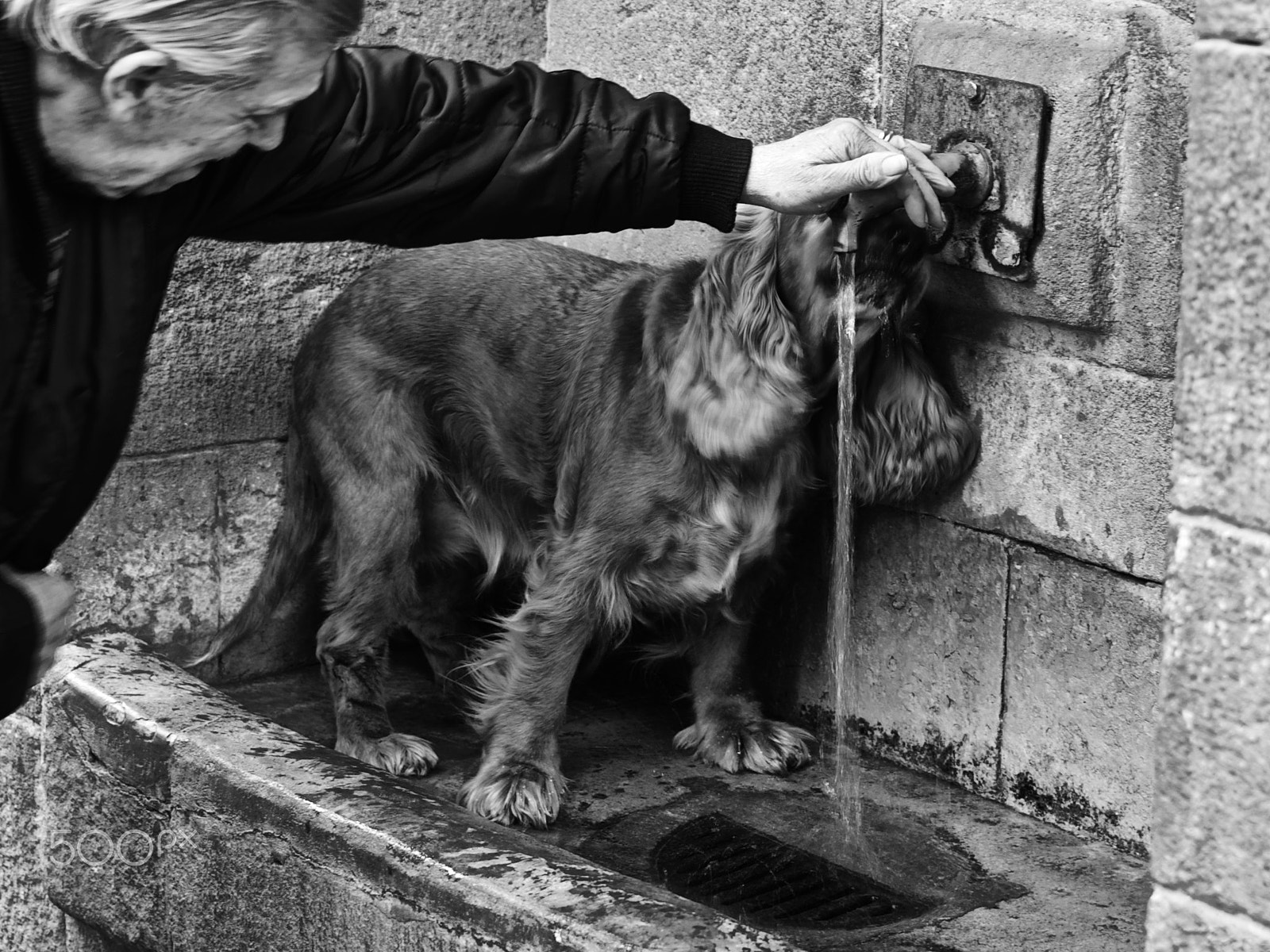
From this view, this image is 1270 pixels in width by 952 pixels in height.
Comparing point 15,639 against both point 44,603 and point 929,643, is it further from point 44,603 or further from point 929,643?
point 929,643

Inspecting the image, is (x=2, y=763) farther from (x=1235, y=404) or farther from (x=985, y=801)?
(x=1235, y=404)

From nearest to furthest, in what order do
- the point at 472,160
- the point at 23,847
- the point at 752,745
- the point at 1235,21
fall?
the point at 1235,21 → the point at 472,160 → the point at 752,745 → the point at 23,847

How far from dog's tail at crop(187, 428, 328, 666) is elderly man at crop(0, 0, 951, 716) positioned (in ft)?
4.78

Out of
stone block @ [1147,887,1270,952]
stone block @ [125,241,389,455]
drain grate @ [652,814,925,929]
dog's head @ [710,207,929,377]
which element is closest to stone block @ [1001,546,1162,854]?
drain grate @ [652,814,925,929]

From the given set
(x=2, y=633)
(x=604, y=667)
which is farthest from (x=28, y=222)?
(x=604, y=667)

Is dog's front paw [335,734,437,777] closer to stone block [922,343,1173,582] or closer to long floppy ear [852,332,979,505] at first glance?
long floppy ear [852,332,979,505]

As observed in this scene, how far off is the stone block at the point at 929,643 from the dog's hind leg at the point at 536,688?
70 centimetres

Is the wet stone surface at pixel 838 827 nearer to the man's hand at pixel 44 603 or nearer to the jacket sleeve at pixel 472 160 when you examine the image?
the jacket sleeve at pixel 472 160

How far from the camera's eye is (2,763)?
185 inches

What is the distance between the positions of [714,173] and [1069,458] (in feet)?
3.35

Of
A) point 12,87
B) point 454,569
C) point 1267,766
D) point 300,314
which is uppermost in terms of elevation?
point 12,87

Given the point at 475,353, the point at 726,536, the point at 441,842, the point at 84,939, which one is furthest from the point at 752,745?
the point at 84,939

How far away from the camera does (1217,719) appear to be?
7.19 ft

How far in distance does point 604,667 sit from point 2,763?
1652mm
